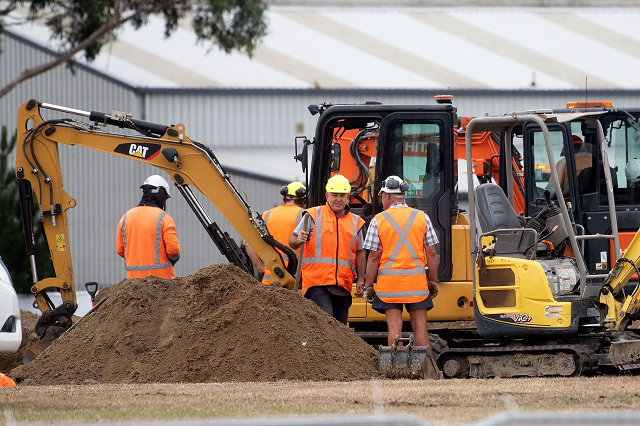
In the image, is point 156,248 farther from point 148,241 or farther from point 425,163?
point 425,163

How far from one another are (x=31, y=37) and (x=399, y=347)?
58.4ft

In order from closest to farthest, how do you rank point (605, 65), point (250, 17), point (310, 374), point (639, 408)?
1. point (639, 408)
2. point (310, 374)
3. point (250, 17)
4. point (605, 65)

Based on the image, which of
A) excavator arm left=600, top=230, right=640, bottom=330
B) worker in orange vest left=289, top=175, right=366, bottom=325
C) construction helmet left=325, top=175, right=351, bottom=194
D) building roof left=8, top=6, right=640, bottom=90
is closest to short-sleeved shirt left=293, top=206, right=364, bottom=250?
worker in orange vest left=289, top=175, right=366, bottom=325

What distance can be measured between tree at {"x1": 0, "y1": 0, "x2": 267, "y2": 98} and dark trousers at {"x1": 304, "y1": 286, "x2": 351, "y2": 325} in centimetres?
1178

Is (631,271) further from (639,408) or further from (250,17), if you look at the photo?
(250,17)

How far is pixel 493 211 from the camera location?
8195 mm

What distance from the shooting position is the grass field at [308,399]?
17.6 ft

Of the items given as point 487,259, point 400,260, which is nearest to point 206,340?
point 400,260

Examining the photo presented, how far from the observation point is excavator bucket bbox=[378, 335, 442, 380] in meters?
7.40

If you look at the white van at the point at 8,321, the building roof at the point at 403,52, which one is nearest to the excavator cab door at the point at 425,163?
the white van at the point at 8,321

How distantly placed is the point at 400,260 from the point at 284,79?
55.7 ft

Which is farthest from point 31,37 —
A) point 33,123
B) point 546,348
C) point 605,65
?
point 546,348

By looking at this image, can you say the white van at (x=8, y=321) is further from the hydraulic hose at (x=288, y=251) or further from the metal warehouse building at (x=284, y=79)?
the metal warehouse building at (x=284, y=79)

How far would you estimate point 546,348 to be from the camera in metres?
8.07
